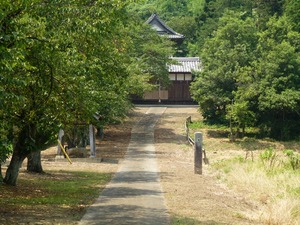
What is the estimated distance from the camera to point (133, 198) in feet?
51.8

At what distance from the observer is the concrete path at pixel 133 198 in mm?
12289

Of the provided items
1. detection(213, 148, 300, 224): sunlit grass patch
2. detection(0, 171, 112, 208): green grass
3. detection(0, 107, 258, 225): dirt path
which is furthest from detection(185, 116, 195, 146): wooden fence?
detection(0, 171, 112, 208): green grass

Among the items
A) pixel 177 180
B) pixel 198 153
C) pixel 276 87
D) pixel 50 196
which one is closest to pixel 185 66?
pixel 276 87

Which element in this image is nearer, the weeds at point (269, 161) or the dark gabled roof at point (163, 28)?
the weeds at point (269, 161)

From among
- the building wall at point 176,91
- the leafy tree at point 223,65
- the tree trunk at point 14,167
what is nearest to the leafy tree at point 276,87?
the leafy tree at point 223,65

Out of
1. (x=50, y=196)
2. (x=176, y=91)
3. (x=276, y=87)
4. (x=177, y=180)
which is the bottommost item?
(x=177, y=180)

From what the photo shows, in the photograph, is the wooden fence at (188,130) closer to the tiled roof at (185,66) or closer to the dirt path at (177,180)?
the dirt path at (177,180)

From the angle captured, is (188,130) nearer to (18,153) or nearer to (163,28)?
(163,28)

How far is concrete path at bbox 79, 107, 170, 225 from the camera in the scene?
12.3m

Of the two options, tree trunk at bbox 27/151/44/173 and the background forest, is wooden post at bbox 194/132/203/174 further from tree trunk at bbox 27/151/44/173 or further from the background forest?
the background forest

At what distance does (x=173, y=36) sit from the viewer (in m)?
67.9

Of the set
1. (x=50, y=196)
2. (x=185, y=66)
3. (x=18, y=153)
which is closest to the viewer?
(x=50, y=196)

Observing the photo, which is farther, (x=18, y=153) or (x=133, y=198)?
(x=18, y=153)

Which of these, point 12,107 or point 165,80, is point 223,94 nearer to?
point 165,80
